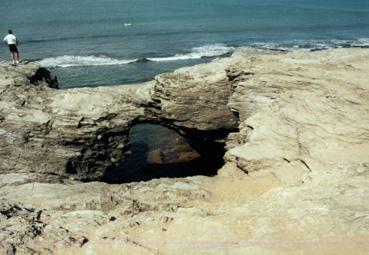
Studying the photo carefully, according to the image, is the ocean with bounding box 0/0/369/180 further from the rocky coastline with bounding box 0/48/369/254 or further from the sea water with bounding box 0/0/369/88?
the rocky coastline with bounding box 0/48/369/254

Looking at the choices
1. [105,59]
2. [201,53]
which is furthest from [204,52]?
[105,59]

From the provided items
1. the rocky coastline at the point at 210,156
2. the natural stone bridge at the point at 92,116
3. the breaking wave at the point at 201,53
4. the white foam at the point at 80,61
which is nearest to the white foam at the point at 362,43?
the breaking wave at the point at 201,53

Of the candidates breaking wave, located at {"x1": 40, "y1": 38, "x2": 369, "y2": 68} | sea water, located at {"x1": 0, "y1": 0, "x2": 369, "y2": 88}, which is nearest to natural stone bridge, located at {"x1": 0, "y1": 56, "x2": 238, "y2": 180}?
sea water, located at {"x1": 0, "y1": 0, "x2": 369, "y2": 88}

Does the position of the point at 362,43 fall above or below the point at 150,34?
below

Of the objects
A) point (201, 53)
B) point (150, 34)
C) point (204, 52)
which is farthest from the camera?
point (150, 34)

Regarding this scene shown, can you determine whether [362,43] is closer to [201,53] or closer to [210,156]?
[201,53]

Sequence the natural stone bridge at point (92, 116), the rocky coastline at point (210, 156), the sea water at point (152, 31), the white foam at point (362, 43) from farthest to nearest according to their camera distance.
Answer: the white foam at point (362, 43) → the sea water at point (152, 31) → the natural stone bridge at point (92, 116) → the rocky coastline at point (210, 156)

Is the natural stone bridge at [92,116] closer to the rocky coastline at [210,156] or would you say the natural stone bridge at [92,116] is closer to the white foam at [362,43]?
the rocky coastline at [210,156]

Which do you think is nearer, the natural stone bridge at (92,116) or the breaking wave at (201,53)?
the natural stone bridge at (92,116)
